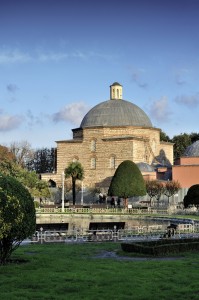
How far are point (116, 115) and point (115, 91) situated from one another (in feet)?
18.7

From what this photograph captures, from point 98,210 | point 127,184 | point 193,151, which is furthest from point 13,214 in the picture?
point 193,151

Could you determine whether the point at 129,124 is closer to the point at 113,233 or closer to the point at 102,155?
the point at 102,155

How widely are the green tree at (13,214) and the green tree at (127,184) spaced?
33770 millimetres

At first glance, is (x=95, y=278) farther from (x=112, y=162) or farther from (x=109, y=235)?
(x=112, y=162)

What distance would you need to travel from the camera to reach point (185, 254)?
1606cm

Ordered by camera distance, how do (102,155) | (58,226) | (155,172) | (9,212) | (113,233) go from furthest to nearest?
(102,155), (155,172), (58,226), (113,233), (9,212)

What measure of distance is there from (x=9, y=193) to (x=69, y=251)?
461cm

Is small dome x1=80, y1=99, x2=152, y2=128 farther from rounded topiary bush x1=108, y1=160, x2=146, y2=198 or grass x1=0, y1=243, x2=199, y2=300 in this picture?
grass x1=0, y1=243, x2=199, y2=300

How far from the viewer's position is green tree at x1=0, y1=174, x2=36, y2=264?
12719 mm

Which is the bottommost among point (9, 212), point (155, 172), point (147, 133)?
point (9, 212)

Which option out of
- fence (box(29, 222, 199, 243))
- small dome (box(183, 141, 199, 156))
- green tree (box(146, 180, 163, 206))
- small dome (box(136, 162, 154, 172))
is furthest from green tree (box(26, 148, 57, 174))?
fence (box(29, 222, 199, 243))

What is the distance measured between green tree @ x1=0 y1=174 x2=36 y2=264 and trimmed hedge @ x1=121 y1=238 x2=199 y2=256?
3.74m

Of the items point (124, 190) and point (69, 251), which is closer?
point (69, 251)

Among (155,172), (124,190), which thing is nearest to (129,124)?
(155,172)
